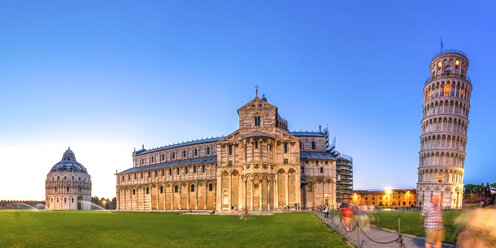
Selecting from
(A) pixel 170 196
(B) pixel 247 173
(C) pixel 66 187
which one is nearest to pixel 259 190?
(B) pixel 247 173

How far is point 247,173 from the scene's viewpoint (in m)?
48.6

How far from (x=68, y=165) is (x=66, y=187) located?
8719mm

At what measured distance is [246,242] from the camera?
1480 cm

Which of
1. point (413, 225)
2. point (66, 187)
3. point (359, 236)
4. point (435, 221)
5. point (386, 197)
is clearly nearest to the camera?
point (435, 221)

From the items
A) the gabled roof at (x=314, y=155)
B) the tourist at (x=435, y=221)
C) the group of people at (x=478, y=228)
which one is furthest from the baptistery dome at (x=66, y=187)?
the group of people at (x=478, y=228)

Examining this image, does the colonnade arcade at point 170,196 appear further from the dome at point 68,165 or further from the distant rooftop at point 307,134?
the dome at point 68,165

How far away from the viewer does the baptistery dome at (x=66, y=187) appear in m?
129

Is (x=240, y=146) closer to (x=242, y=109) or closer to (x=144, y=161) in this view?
(x=242, y=109)

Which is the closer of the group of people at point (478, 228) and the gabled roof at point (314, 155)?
the group of people at point (478, 228)

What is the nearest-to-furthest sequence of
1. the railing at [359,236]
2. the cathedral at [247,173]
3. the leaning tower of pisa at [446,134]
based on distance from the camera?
the railing at [359,236] < the cathedral at [247,173] < the leaning tower of pisa at [446,134]

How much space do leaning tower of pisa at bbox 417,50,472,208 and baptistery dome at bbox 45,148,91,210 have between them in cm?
12080

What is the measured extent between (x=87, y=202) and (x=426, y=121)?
4983 inches

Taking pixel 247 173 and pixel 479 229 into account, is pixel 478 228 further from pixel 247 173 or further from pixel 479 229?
pixel 247 173

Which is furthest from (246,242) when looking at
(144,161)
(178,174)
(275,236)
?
(144,161)
